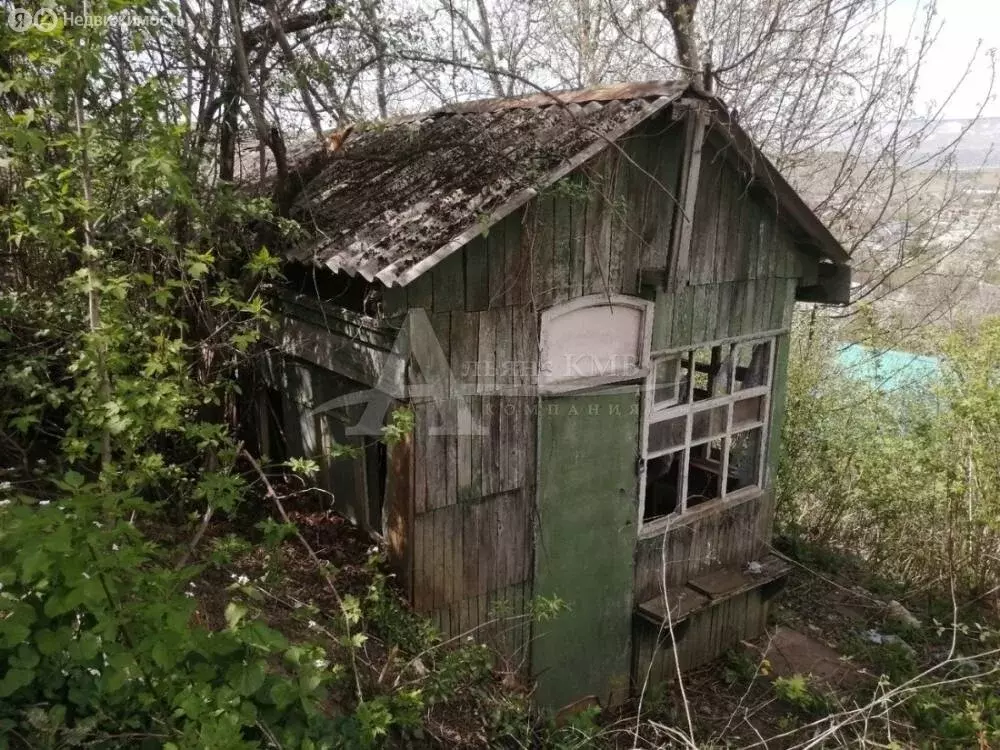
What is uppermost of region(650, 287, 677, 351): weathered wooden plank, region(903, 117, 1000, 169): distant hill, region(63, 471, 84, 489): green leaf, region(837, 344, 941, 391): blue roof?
region(903, 117, 1000, 169): distant hill

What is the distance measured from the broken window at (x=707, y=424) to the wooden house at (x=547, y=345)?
26mm

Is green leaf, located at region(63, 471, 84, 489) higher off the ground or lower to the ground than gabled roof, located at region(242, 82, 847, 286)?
lower

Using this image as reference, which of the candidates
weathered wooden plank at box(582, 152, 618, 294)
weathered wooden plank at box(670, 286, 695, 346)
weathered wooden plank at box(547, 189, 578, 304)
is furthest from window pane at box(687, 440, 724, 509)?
weathered wooden plank at box(547, 189, 578, 304)

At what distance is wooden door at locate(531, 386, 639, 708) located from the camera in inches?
216

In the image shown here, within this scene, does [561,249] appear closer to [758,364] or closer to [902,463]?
[758,364]

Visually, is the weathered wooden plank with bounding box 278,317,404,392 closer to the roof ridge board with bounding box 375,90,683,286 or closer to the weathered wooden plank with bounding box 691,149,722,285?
the roof ridge board with bounding box 375,90,683,286

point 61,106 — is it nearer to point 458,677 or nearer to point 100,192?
point 100,192

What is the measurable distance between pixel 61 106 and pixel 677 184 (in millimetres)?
3963

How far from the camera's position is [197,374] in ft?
18.8

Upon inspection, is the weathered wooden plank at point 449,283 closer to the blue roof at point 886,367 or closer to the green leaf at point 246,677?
the green leaf at point 246,677

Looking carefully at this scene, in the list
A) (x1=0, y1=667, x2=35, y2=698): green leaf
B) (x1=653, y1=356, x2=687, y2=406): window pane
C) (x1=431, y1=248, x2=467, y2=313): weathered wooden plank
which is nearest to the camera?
(x1=0, y1=667, x2=35, y2=698): green leaf

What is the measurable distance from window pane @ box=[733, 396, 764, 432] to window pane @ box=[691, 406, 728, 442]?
21 cm

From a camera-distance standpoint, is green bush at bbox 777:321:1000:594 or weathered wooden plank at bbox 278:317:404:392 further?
green bush at bbox 777:321:1000:594

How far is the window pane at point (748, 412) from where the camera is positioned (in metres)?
6.75
